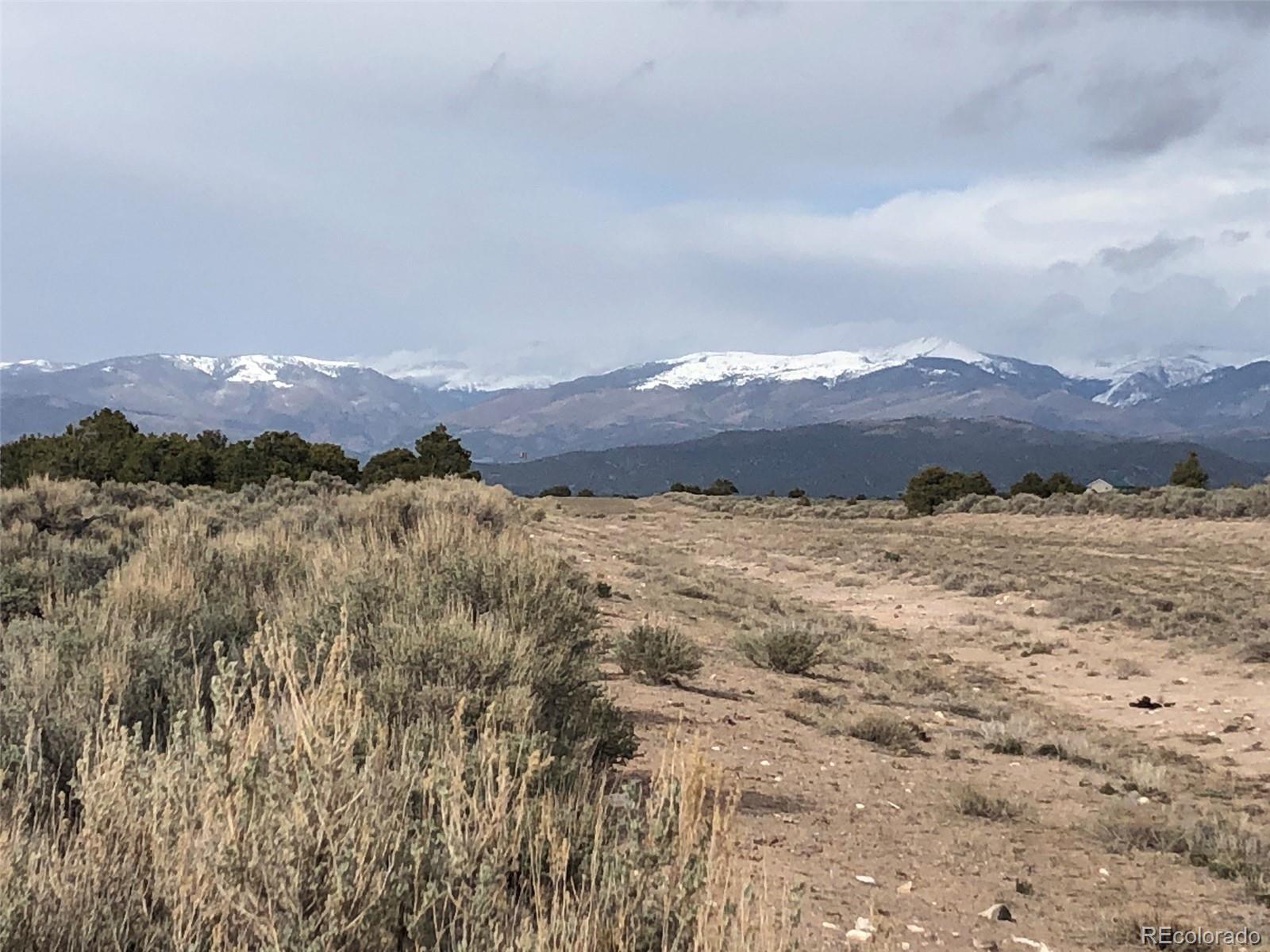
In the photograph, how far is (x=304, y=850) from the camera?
2.91 metres

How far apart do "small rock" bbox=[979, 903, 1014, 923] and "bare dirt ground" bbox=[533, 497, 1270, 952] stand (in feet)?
0.14

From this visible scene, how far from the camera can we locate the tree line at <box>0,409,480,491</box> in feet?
115

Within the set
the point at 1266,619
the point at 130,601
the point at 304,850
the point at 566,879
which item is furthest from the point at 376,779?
the point at 1266,619

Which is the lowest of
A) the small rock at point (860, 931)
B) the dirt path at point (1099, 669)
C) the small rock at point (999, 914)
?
the dirt path at point (1099, 669)

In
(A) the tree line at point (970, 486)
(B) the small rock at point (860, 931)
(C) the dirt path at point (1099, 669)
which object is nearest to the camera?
(B) the small rock at point (860, 931)

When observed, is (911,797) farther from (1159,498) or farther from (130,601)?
(1159,498)

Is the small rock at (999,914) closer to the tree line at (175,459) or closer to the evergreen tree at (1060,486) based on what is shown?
the tree line at (175,459)

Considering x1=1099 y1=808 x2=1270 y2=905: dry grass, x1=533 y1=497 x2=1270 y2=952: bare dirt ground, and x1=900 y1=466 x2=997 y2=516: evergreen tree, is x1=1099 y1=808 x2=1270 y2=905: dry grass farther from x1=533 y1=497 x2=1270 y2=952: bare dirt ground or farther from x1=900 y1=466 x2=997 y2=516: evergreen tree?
x1=900 y1=466 x2=997 y2=516: evergreen tree

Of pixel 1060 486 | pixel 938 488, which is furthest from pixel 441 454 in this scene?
pixel 1060 486

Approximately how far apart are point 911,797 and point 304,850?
18.6 feet

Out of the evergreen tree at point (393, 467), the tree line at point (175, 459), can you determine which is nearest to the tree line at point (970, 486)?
the tree line at point (175, 459)

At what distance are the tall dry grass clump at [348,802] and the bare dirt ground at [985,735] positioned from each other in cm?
54

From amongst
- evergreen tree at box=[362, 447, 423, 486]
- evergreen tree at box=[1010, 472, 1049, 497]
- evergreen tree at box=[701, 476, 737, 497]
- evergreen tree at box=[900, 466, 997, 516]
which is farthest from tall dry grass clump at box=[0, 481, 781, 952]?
evergreen tree at box=[701, 476, 737, 497]

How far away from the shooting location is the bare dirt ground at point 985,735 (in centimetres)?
554
